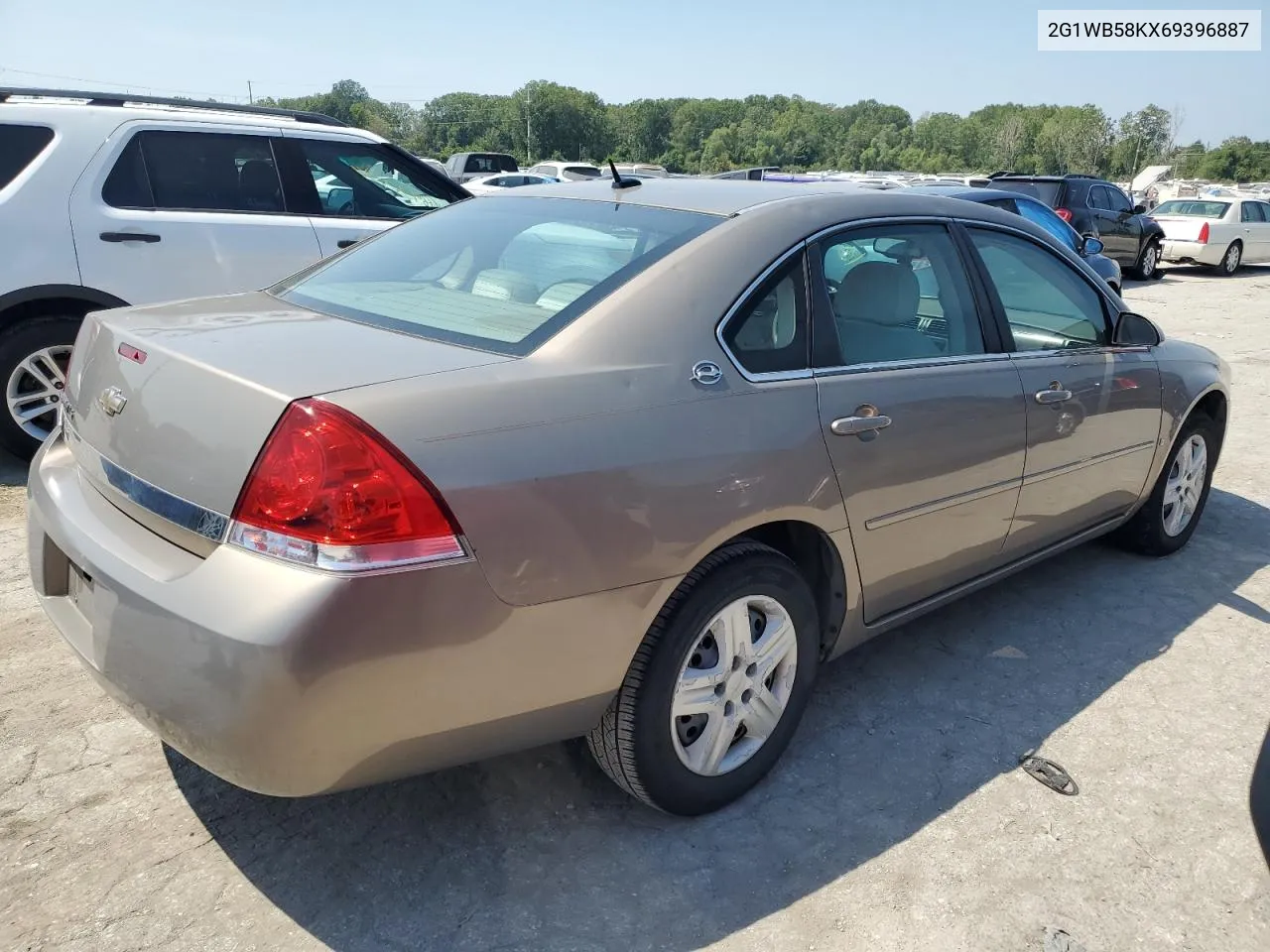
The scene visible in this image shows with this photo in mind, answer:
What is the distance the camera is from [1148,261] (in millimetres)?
17625

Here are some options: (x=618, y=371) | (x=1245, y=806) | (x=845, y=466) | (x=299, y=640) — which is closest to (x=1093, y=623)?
(x=1245, y=806)

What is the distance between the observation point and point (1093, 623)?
3.83 metres

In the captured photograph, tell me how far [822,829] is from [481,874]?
0.88 m

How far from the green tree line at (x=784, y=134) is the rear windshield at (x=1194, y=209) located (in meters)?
70.9

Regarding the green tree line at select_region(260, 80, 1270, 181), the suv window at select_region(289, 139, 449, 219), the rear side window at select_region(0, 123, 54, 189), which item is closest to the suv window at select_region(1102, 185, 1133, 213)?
the suv window at select_region(289, 139, 449, 219)

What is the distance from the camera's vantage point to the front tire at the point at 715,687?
2316mm

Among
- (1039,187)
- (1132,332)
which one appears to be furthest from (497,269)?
(1039,187)

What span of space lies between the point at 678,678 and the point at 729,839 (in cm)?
48

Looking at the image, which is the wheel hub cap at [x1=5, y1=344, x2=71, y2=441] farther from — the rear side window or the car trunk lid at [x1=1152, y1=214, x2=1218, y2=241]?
the car trunk lid at [x1=1152, y1=214, x2=1218, y2=241]

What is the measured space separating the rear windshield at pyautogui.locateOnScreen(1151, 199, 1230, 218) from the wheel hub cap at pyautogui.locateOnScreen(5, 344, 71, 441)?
67.0 feet

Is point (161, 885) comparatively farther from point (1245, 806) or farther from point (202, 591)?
point (1245, 806)

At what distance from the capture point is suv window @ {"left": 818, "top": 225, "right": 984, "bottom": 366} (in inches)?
111

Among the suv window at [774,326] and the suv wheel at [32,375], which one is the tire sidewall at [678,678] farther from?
the suv wheel at [32,375]

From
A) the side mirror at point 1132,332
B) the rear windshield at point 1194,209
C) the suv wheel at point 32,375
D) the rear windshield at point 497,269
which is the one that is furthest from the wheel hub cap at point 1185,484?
the rear windshield at point 1194,209
